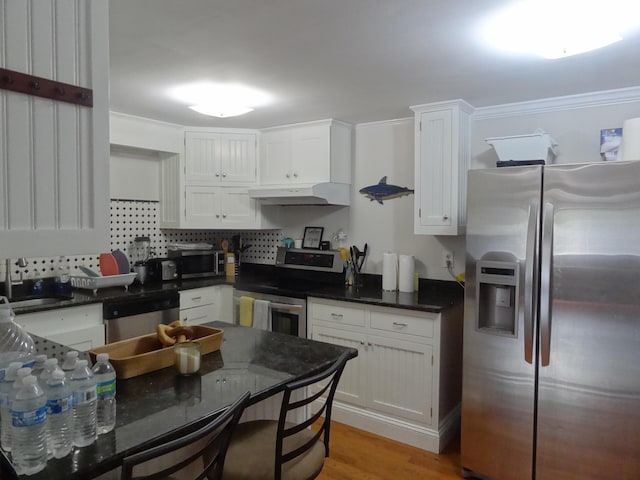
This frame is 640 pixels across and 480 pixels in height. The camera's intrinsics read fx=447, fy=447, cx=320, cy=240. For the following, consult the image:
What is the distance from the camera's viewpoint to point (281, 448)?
141cm

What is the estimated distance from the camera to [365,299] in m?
3.10

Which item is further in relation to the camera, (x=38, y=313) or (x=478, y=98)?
(x=478, y=98)

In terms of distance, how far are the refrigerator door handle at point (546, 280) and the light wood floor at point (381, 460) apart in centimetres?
97

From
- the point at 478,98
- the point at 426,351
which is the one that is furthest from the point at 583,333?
the point at 478,98

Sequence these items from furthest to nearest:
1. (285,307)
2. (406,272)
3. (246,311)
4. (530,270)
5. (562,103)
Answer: (246,311)
(285,307)
(406,272)
(562,103)
(530,270)

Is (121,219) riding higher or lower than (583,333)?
higher

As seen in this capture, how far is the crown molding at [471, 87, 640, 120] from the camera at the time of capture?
8.92 feet

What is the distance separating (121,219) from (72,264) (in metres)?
0.59

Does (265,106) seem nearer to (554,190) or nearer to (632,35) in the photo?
(554,190)

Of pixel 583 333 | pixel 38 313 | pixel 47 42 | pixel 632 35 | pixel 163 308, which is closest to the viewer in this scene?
pixel 47 42

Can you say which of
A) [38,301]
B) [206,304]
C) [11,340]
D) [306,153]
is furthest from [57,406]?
[306,153]

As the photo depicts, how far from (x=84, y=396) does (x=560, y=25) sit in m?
2.12

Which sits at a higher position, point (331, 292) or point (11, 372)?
point (11, 372)

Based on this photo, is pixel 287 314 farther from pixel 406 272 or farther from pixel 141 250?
pixel 141 250
